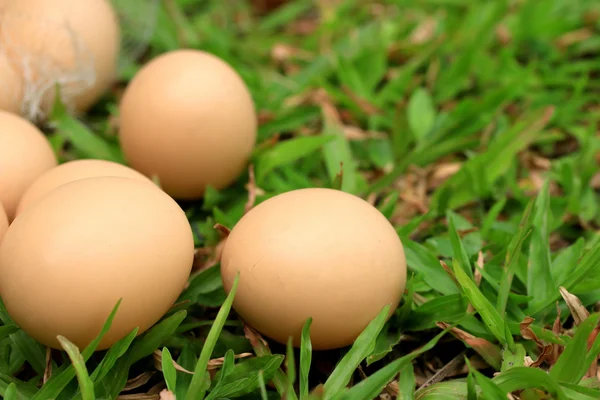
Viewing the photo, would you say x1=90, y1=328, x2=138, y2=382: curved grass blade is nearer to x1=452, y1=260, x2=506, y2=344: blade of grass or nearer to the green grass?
the green grass

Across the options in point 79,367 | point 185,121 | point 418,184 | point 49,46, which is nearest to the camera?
point 79,367

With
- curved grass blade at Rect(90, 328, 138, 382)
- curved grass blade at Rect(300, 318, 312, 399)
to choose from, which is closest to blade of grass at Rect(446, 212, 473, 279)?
curved grass blade at Rect(300, 318, 312, 399)

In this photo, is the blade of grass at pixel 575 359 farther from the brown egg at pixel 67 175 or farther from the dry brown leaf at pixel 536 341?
the brown egg at pixel 67 175

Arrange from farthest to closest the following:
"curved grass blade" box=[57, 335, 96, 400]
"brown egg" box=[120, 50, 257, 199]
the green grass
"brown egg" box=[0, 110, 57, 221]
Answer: "brown egg" box=[120, 50, 257, 199], "brown egg" box=[0, 110, 57, 221], the green grass, "curved grass blade" box=[57, 335, 96, 400]

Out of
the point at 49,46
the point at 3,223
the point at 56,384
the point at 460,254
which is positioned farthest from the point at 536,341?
the point at 49,46

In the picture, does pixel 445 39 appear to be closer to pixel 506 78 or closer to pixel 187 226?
pixel 506 78

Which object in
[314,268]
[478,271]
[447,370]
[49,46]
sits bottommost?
[447,370]

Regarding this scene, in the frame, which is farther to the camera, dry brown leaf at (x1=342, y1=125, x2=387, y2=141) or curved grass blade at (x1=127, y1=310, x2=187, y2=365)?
dry brown leaf at (x1=342, y1=125, x2=387, y2=141)

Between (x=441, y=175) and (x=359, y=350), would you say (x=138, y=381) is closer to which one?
(x=359, y=350)

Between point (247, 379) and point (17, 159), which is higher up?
point (17, 159)
